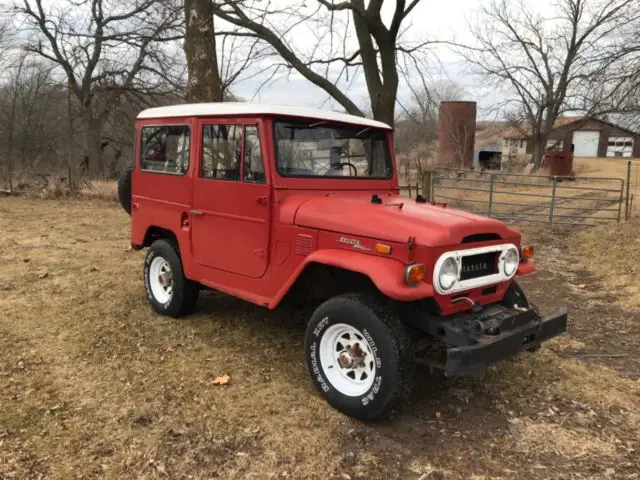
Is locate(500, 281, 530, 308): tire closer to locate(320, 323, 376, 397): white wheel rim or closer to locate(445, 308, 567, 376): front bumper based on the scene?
locate(445, 308, 567, 376): front bumper

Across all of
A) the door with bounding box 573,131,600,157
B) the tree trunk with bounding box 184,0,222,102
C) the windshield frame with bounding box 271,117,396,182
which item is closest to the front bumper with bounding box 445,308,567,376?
the windshield frame with bounding box 271,117,396,182

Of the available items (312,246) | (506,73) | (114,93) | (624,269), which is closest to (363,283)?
(312,246)

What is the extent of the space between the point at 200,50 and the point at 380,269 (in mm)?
6547

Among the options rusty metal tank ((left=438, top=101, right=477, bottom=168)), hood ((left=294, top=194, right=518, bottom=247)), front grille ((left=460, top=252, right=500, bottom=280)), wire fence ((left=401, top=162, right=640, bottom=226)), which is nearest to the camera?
hood ((left=294, top=194, right=518, bottom=247))

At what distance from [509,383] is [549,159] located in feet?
87.0

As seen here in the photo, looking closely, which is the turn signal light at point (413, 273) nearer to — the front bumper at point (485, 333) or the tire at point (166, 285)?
the front bumper at point (485, 333)

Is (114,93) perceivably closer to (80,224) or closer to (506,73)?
(80,224)

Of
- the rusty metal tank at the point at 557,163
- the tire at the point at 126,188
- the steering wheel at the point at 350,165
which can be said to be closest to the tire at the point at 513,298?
the steering wheel at the point at 350,165

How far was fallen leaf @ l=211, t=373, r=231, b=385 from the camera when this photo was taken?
4.03 m

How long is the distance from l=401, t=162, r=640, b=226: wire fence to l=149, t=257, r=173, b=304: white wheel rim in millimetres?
5057

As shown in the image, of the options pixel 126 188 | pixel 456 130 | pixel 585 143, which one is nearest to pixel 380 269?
pixel 126 188

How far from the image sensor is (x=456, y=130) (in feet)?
104

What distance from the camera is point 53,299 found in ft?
19.4

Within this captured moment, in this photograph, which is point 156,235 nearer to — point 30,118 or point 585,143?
point 30,118
